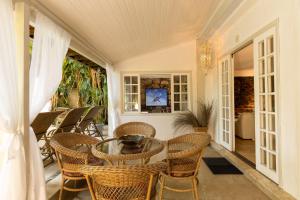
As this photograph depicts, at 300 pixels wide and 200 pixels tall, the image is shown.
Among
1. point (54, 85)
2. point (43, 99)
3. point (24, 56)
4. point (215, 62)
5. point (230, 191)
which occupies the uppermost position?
point (215, 62)

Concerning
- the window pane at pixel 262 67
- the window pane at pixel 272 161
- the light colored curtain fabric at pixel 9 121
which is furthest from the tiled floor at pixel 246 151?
the light colored curtain fabric at pixel 9 121

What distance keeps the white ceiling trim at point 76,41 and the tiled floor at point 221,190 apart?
7.64ft

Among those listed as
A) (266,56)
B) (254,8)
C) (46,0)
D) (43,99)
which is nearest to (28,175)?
(43,99)

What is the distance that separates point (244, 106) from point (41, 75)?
295 inches

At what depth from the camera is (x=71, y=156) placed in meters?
2.55

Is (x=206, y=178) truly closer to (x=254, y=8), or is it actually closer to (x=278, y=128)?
(x=278, y=128)

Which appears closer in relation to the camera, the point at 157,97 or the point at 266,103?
the point at 266,103

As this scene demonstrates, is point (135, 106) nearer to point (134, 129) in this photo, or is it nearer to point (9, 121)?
point (134, 129)

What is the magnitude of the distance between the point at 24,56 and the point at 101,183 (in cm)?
158

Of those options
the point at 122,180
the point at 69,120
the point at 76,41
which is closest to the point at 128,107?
the point at 69,120

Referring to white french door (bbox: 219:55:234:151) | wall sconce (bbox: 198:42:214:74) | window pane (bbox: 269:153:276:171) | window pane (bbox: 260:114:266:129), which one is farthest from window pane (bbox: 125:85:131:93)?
window pane (bbox: 269:153:276:171)

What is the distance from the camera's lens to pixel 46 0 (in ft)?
8.28

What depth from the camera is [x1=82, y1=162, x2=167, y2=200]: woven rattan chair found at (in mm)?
1623

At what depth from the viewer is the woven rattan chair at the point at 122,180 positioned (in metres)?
1.62
